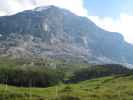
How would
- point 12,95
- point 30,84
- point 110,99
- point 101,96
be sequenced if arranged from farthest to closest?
point 30,84, point 12,95, point 101,96, point 110,99

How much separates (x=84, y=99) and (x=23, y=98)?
16.0m

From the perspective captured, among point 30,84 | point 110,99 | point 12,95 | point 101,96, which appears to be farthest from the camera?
point 30,84

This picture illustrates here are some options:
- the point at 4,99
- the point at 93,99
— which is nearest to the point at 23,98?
the point at 4,99

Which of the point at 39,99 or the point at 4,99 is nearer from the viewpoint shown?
the point at 39,99

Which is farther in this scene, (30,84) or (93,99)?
(30,84)

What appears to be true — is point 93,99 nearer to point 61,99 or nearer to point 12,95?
point 61,99

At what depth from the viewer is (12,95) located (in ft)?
311

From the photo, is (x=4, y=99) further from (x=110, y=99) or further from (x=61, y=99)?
(x=110, y=99)

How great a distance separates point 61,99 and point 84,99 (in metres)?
5.60

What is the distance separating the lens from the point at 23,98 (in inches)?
3462

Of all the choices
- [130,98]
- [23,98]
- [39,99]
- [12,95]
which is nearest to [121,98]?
[130,98]

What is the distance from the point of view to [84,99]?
267 feet

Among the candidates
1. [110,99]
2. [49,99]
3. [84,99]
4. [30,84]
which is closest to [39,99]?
[49,99]

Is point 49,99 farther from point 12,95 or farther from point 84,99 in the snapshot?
point 12,95
